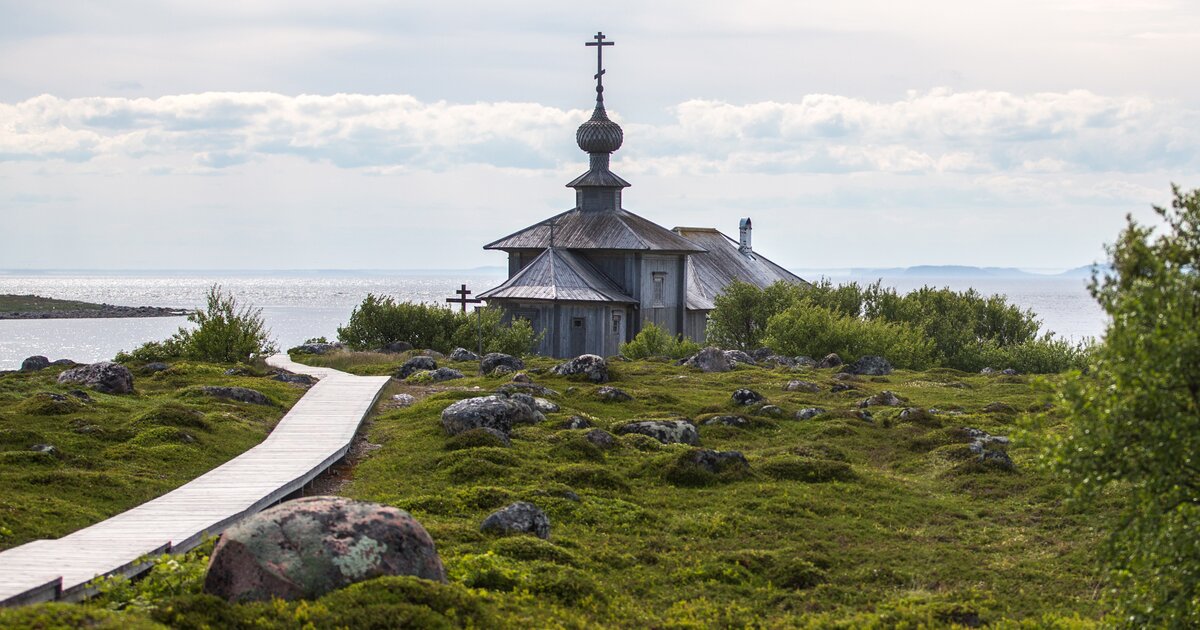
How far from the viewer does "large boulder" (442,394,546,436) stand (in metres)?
29.1

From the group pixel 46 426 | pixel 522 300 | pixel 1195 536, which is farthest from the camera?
pixel 522 300

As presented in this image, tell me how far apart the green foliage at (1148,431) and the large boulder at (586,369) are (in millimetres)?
28482

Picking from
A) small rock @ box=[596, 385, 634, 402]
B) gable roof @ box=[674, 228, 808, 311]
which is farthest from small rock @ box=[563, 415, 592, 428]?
gable roof @ box=[674, 228, 808, 311]

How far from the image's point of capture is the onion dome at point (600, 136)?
70.5 metres

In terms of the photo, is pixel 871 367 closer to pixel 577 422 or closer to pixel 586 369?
pixel 586 369

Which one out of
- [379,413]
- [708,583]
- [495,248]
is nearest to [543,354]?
[495,248]

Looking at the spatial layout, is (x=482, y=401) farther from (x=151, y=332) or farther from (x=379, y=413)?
(x=151, y=332)

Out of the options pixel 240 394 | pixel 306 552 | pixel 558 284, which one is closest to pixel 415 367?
pixel 240 394

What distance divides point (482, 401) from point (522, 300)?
32046 mm

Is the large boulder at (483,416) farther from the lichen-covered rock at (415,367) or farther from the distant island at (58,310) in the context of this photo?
the distant island at (58,310)

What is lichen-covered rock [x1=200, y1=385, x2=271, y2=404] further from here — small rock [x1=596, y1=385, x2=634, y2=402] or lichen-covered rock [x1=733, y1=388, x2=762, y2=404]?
lichen-covered rock [x1=733, y1=388, x2=762, y2=404]

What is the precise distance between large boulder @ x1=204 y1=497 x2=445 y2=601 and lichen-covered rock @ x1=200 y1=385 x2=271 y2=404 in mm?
19688

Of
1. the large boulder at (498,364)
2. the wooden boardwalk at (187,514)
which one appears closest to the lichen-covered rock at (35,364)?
the large boulder at (498,364)

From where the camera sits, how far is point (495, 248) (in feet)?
225
